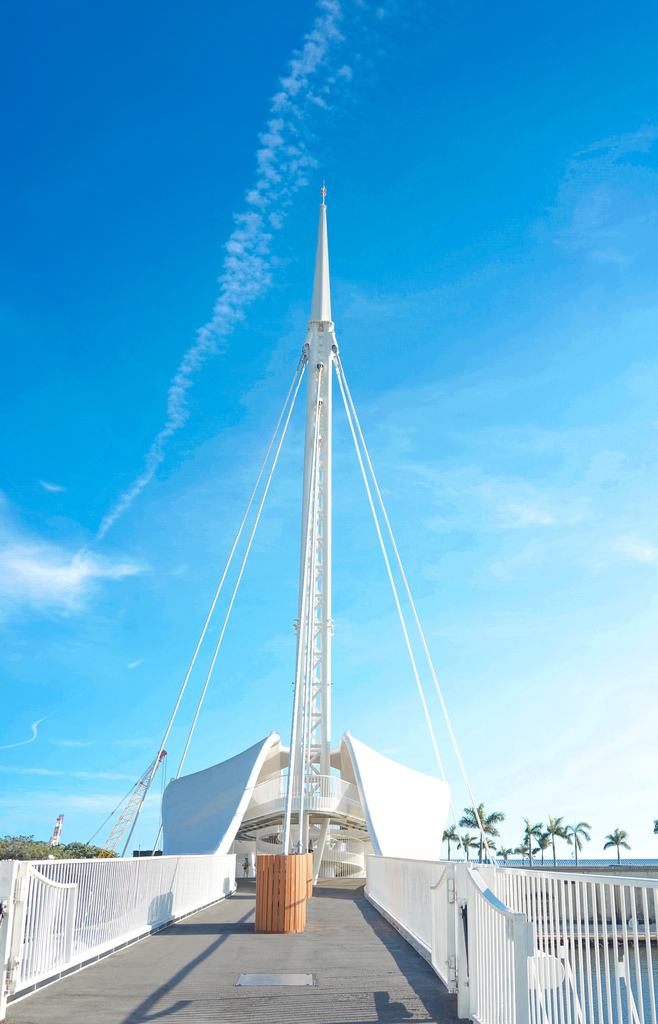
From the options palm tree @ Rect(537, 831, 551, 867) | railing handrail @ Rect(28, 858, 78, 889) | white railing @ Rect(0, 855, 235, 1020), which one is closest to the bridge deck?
white railing @ Rect(0, 855, 235, 1020)

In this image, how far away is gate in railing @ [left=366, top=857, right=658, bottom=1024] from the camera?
13.2ft

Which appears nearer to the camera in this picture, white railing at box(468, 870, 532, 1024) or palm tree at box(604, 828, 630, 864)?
white railing at box(468, 870, 532, 1024)

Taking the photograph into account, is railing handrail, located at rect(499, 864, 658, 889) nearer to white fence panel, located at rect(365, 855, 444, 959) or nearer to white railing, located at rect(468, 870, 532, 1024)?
white railing, located at rect(468, 870, 532, 1024)

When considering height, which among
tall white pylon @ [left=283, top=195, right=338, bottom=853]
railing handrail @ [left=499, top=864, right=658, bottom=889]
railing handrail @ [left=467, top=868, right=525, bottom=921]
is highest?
tall white pylon @ [left=283, top=195, right=338, bottom=853]

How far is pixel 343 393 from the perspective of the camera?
109 ft

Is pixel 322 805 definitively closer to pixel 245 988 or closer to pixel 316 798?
pixel 316 798

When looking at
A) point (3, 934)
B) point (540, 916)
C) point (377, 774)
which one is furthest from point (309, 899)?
point (540, 916)

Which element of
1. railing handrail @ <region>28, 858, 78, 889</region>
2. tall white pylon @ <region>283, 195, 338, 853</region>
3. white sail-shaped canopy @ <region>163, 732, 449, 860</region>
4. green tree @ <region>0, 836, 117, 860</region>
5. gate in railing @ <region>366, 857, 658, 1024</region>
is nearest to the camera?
gate in railing @ <region>366, 857, 658, 1024</region>

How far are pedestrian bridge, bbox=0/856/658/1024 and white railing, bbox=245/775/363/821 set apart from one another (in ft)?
51.8

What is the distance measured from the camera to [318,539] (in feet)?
107

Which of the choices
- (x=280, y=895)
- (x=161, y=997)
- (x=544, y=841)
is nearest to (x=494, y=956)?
(x=161, y=997)

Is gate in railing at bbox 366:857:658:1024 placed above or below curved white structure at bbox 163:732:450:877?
below

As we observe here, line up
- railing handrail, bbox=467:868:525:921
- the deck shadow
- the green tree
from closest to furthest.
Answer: railing handrail, bbox=467:868:525:921 < the deck shadow < the green tree

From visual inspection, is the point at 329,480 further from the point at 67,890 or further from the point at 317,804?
the point at 67,890
